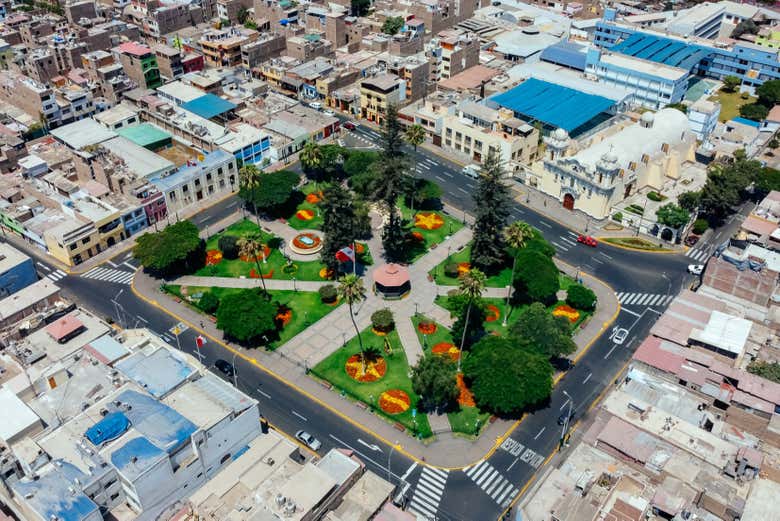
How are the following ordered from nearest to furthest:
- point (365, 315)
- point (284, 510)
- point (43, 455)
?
point (284, 510)
point (43, 455)
point (365, 315)

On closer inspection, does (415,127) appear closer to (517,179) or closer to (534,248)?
(517,179)

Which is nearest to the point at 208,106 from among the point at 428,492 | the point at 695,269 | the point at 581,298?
the point at 581,298

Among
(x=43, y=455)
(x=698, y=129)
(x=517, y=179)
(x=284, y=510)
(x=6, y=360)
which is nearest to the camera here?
(x=284, y=510)

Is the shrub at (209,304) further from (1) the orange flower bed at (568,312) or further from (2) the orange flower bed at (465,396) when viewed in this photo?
(1) the orange flower bed at (568,312)

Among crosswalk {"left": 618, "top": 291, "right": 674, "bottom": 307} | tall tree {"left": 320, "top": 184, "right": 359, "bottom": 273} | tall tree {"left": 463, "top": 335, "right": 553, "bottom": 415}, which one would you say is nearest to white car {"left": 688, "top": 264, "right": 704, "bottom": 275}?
crosswalk {"left": 618, "top": 291, "right": 674, "bottom": 307}

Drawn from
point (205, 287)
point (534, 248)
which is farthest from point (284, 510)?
point (534, 248)

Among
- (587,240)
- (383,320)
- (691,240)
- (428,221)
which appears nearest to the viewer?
(383,320)

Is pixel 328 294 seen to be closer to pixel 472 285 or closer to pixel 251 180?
pixel 251 180

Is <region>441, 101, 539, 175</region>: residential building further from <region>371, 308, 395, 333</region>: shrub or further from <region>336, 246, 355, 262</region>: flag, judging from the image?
<region>371, 308, 395, 333</region>: shrub
